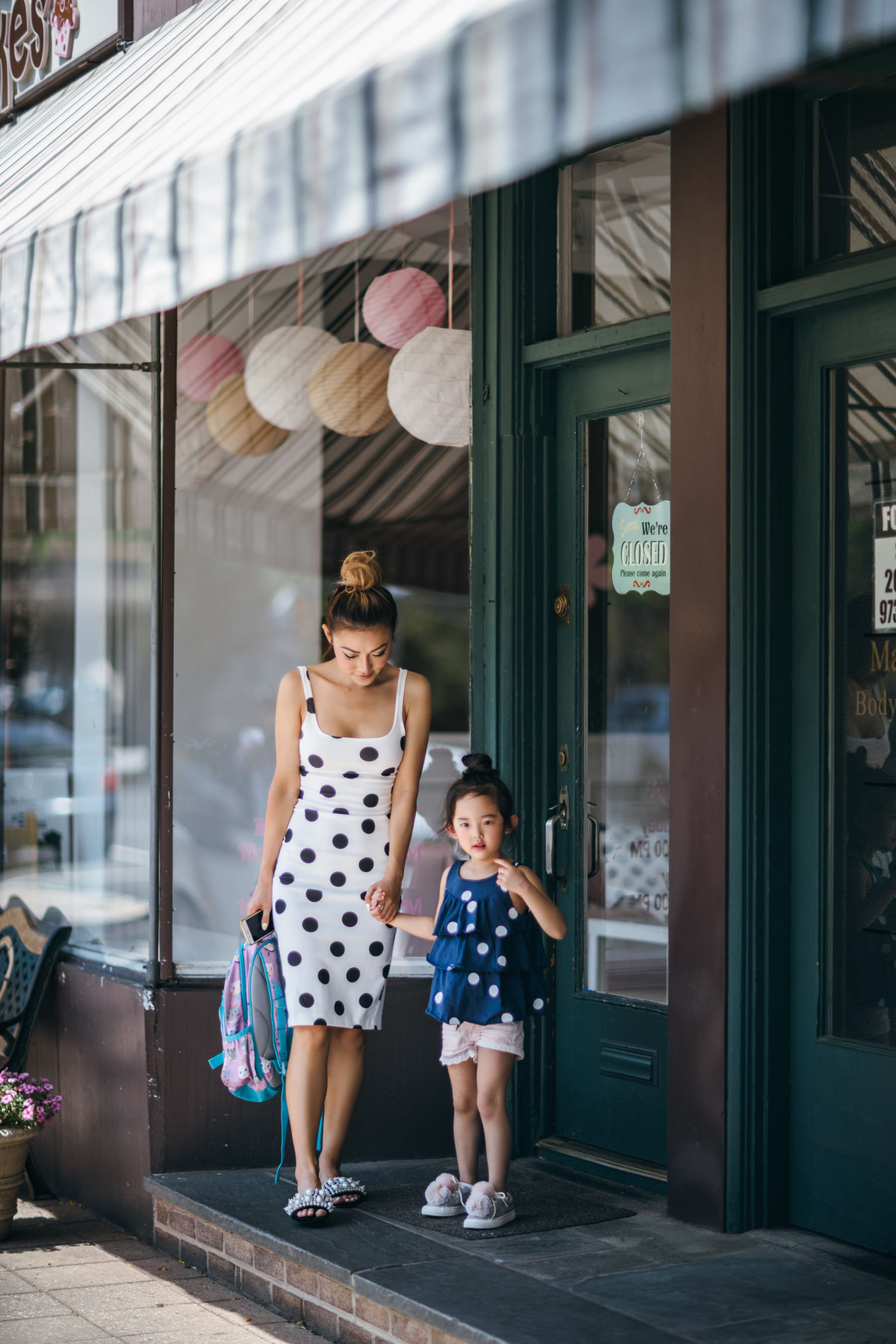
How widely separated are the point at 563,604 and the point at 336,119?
247 centimetres

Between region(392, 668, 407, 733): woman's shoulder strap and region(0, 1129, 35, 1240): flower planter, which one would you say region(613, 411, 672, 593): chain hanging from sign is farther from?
region(0, 1129, 35, 1240): flower planter

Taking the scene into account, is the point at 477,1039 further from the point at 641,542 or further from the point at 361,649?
the point at 641,542

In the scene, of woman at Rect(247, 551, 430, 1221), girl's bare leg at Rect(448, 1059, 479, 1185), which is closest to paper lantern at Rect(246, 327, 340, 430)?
woman at Rect(247, 551, 430, 1221)

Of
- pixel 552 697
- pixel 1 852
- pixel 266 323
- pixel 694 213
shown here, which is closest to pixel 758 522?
pixel 694 213

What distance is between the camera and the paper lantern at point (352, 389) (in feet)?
19.2

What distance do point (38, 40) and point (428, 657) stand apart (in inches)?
139

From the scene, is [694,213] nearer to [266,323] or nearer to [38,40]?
[266,323]

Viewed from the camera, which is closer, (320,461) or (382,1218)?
(382,1218)

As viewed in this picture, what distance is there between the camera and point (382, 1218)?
4715 millimetres

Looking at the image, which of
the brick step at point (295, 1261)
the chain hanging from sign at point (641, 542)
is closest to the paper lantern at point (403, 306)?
the chain hanging from sign at point (641, 542)

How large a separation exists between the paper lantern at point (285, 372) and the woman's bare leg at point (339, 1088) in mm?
2359

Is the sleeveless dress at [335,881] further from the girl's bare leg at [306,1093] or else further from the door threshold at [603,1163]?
the door threshold at [603,1163]

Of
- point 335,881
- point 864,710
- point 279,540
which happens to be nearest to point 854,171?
point 864,710

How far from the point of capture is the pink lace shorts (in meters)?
4.52
